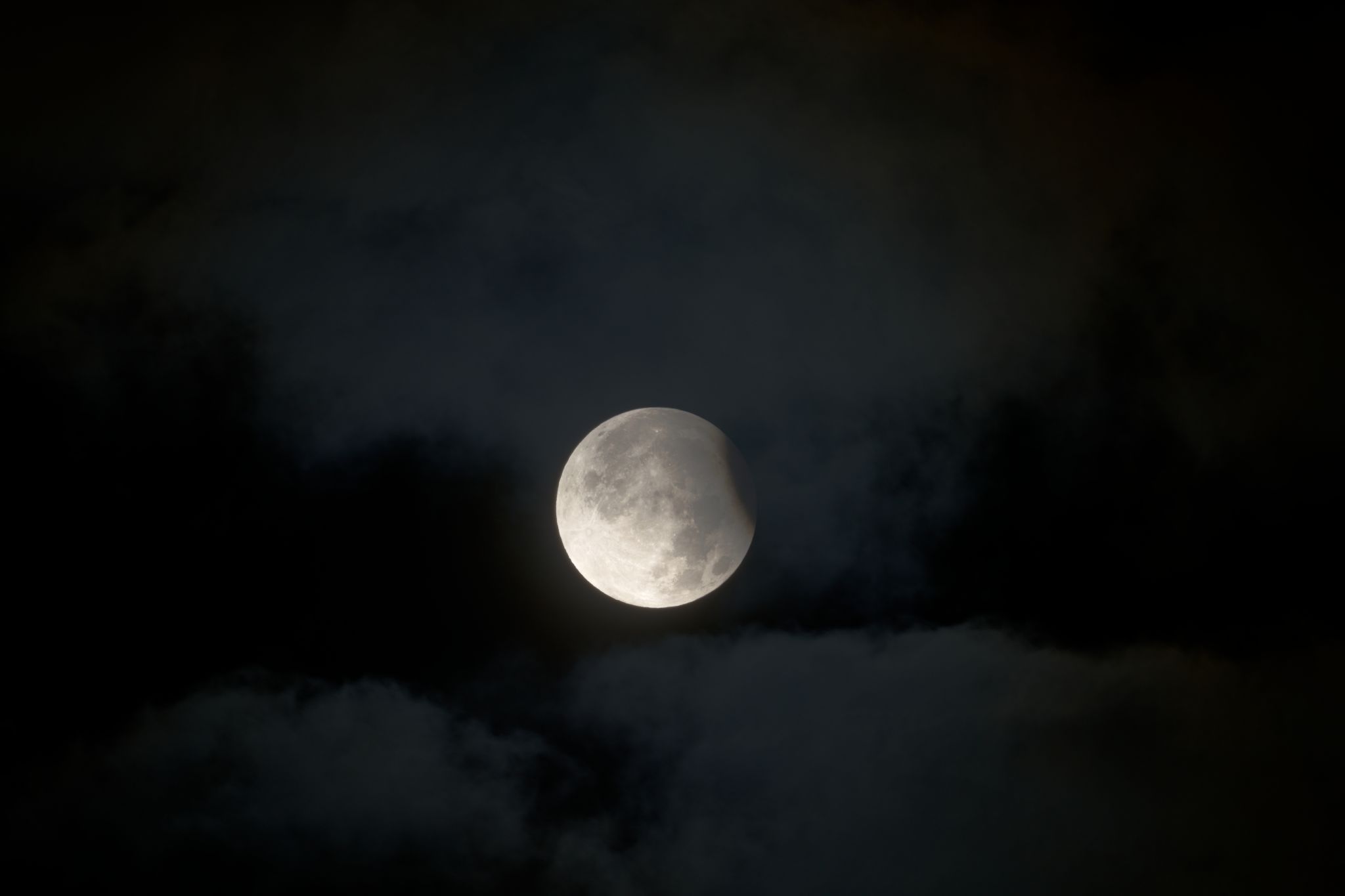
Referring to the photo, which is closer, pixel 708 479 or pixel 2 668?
pixel 708 479

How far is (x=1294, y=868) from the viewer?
23.4 ft

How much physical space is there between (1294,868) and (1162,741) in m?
1.54

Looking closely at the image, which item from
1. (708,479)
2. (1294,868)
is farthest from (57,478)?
(1294,868)

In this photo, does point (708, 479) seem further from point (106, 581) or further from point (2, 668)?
point (2, 668)

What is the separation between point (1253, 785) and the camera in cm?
726

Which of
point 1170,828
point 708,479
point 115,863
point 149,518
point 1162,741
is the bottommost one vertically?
point 115,863

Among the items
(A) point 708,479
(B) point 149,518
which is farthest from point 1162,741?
(B) point 149,518

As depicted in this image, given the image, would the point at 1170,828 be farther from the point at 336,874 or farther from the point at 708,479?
the point at 336,874

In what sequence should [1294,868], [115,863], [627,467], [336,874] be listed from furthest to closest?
[336,874], [115,863], [1294,868], [627,467]

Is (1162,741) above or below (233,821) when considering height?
above

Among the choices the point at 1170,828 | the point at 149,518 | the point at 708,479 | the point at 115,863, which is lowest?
the point at 115,863

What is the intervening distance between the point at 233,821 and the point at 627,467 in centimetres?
646

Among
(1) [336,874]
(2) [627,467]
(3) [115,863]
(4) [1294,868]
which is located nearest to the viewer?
(2) [627,467]

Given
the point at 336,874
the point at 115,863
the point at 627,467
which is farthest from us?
the point at 336,874
